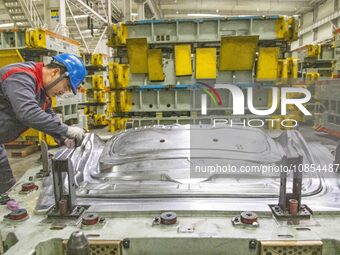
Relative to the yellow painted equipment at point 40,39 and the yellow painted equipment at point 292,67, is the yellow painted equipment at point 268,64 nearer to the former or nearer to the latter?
the yellow painted equipment at point 292,67

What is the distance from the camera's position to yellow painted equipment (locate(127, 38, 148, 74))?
18.6 feet

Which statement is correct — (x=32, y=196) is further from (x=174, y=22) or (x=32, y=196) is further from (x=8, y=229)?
(x=174, y=22)

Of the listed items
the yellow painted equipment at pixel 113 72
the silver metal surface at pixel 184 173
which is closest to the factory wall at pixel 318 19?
the yellow painted equipment at pixel 113 72

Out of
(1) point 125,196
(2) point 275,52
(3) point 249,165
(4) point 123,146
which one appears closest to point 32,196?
(1) point 125,196

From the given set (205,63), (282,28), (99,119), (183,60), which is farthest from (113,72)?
(99,119)

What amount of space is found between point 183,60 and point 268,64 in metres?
1.68

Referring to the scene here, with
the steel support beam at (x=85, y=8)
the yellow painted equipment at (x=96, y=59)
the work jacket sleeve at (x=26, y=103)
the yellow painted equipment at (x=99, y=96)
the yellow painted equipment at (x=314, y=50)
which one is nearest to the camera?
the work jacket sleeve at (x=26, y=103)

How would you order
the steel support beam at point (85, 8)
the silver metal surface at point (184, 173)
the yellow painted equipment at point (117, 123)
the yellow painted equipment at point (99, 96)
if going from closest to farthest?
the silver metal surface at point (184, 173) < the yellow painted equipment at point (117, 123) < the steel support beam at point (85, 8) < the yellow painted equipment at point (99, 96)

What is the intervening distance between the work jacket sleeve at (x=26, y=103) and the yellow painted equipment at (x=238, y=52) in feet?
13.4

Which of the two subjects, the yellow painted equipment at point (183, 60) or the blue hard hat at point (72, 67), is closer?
the blue hard hat at point (72, 67)

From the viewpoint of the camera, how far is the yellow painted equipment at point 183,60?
586 centimetres

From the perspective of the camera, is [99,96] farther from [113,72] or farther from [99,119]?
[113,72]

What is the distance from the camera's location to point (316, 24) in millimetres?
15086

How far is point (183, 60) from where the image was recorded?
A: 232 inches
